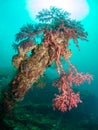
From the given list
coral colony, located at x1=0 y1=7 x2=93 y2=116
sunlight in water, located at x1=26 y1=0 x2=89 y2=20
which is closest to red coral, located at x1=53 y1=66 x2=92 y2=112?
coral colony, located at x1=0 y1=7 x2=93 y2=116

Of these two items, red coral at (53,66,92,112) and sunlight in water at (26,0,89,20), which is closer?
red coral at (53,66,92,112)

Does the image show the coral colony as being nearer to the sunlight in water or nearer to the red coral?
the red coral

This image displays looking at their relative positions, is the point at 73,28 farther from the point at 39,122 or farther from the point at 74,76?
the point at 39,122

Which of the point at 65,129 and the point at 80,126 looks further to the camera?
the point at 80,126

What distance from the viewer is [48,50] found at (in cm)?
892

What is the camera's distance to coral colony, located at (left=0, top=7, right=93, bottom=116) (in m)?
8.69

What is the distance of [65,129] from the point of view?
12.5 m

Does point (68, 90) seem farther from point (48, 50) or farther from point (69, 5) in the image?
point (69, 5)

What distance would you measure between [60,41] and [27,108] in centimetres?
674

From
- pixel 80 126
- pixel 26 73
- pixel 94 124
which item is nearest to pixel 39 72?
pixel 26 73

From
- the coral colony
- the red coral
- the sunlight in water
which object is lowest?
the red coral

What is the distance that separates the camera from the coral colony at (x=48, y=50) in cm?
869

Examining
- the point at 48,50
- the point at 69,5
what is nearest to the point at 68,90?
the point at 48,50

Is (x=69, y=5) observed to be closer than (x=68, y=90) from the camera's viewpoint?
No
